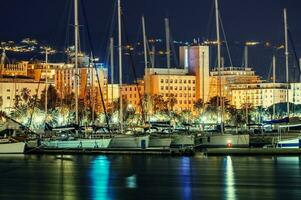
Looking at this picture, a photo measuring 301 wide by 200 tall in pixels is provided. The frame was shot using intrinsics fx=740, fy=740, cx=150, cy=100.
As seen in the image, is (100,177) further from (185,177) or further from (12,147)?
Answer: (12,147)

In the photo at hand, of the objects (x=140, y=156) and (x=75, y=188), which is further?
(x=140, y=156)

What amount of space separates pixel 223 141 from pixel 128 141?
8898 mm

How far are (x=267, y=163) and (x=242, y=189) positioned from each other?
676 inches

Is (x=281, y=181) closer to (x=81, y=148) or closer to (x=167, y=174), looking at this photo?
(x=167, y=174)

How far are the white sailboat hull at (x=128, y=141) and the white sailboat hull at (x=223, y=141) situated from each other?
6582mm

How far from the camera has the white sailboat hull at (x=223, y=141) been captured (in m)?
67.9

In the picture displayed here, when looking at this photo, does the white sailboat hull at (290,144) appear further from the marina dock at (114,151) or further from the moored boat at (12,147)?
the moored boat at (12,147)

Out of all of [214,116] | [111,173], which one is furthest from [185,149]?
[214,116]

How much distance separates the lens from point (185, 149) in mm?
60344

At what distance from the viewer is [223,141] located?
68125 millimetres

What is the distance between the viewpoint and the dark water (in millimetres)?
32844

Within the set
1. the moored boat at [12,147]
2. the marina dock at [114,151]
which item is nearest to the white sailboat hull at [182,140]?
the marina dock at [114,151]

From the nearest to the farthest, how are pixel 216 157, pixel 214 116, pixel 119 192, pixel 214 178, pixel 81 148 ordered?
pixel 119 192 < pixel 214 178 < pixel 216 157 < pixel 81 148 < pixel 214 116

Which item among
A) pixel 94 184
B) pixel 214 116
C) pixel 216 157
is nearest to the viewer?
pixel 94 184
